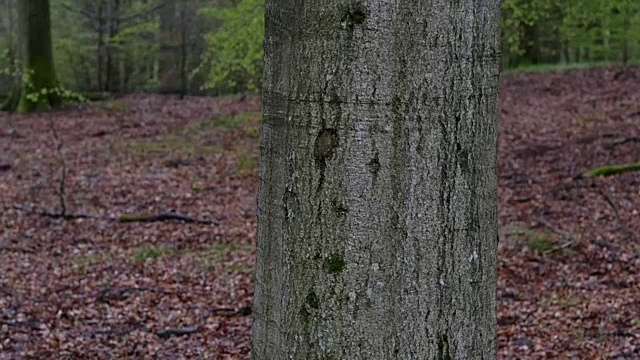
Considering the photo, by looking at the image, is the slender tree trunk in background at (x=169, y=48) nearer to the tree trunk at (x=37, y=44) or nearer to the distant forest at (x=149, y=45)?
the distant forest at (x=149, y=45)

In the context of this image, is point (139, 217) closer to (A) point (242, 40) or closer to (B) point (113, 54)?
(A) point (242, 40)

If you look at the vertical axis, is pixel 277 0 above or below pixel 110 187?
A: above

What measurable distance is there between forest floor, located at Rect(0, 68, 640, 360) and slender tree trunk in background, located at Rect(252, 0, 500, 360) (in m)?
3.86

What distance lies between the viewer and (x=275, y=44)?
69.9 inches

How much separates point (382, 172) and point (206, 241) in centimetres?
777

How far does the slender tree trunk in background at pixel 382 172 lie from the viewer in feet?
5.41

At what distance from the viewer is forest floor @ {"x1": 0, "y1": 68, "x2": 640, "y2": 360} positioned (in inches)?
235

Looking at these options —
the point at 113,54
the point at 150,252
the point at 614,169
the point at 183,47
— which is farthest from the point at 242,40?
the point at 113,54

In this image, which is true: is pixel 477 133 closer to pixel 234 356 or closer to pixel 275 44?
pixel 275 44

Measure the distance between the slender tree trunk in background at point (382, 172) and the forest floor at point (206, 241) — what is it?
3.86m

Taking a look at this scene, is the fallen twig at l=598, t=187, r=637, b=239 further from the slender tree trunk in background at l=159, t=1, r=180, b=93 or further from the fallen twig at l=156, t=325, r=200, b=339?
the slender tree trunk in background at l=159, t=1, r=180, b=93

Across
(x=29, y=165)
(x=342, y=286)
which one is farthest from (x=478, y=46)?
(x=29, y=165)

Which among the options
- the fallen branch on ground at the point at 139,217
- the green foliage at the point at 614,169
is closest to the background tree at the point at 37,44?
the fallen branch on ground at the point at 139,217

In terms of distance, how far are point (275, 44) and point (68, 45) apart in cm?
2462
